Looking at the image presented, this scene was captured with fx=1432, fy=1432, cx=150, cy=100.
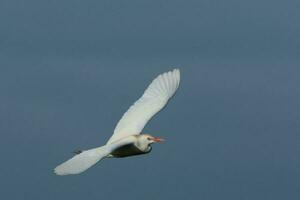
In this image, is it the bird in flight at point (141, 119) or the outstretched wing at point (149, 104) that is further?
the outstretched wing at point (149, 104)

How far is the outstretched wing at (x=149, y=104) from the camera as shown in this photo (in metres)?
71.2

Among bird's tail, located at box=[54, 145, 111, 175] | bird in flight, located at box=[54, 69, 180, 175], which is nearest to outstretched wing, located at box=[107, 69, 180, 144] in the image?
bird in flight, located at box=[54, 69, 180, 175]

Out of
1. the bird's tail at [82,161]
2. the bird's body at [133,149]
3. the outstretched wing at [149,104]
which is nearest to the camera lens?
the bird's tail at [82,161]

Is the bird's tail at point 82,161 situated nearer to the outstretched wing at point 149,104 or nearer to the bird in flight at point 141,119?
the bird in flight at point 141,119

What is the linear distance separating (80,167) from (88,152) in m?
2.30

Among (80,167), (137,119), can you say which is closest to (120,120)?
(137,119)

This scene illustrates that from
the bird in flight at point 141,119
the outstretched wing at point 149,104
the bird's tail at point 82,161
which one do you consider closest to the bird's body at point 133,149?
the bird in flight at point 141,119

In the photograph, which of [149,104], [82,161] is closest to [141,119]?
[149,104]

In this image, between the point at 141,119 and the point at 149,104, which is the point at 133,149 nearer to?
the point at 141,119

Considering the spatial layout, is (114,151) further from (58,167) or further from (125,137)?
(58,167)

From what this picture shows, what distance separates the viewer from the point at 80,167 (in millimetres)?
59875

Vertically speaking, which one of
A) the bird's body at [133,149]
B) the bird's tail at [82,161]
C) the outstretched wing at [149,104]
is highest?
the outstretched wing at [149,104]

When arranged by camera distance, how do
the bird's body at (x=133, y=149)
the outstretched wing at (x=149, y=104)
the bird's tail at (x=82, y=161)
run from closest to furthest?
1. the bird's tail at (x=82, y=161)
2. the bird's body at (x=133, y=149)
3. the outstretched wing at (x=149, y=104)

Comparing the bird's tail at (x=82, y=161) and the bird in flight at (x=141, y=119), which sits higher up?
the bird in flight at (x=141, y=119)
